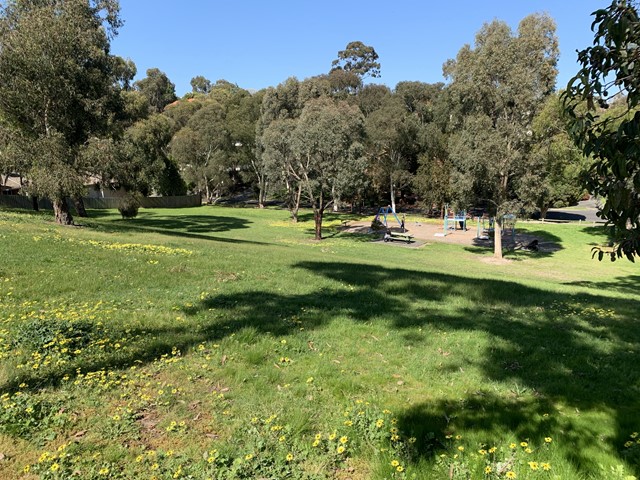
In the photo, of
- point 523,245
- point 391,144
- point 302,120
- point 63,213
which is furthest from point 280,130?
point 523,245

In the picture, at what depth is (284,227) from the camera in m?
36.7

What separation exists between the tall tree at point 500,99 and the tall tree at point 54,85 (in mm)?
18123

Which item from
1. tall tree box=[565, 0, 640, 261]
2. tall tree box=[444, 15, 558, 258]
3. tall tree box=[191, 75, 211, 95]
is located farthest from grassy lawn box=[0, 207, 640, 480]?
tall tree box=[191, 75, 211, 95]

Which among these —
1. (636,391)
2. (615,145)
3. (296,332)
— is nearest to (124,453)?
(296,332)

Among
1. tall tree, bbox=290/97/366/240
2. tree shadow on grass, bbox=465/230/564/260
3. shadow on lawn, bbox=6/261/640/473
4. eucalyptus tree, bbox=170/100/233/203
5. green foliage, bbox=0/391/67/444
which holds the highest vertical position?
eucalyptus tree, bbox=170/100/233/203

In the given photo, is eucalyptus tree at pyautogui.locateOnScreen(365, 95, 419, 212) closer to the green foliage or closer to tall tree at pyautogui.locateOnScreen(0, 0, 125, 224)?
tall tree at pyautogui.locateOnScreen(0, 0, 125, 224)

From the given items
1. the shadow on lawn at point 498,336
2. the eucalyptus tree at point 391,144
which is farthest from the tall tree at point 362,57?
the shadow on lawn at point 498,336

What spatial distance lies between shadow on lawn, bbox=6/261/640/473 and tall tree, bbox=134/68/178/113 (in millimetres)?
104322

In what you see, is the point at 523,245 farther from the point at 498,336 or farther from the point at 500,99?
the point at 498,336

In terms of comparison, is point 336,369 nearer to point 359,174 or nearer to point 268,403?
point 268,403

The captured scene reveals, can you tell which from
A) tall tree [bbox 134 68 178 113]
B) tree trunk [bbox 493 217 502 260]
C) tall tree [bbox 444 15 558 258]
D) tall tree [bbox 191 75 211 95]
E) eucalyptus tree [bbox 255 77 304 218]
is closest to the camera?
tall tree [bbox 444 15 558 258]

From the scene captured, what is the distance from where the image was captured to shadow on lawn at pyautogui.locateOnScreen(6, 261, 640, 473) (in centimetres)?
377

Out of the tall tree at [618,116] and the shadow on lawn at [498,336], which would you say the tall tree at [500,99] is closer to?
the shadow on lawn at [498,336]

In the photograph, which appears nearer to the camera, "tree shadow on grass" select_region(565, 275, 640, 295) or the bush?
"tree shadow on grass" select_region(565, 275, 640, 295)
